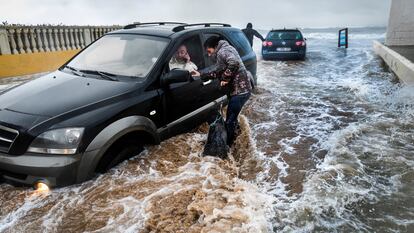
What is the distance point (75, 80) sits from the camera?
4141mm

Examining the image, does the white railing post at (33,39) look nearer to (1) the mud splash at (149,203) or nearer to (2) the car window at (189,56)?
(2) the car window at (189,56)

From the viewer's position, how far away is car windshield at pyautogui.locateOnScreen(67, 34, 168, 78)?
170 inches

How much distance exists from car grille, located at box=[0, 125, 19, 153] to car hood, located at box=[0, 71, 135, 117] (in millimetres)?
250

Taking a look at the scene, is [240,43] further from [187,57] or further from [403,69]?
[403,69]

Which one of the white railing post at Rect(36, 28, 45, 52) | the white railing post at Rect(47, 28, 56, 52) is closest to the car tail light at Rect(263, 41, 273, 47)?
the white railing post at Rect(47, 28, 56, 52)

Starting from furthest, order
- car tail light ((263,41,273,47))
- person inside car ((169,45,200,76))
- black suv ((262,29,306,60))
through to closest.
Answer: car tail light ((263,41,273,47)) → black suv ((262,29,306,60)) → person inside car ((169,45,200,76))

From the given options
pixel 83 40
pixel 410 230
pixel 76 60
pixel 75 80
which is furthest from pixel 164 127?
pixel 83 40

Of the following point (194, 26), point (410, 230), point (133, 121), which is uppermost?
point (194, 26)

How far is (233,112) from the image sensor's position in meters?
4.98

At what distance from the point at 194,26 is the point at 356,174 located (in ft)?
10.8

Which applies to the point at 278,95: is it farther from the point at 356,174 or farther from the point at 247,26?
the point at 247,26

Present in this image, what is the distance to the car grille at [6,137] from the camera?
10.5 feet

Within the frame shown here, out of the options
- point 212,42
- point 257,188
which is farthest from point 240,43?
point 257,188

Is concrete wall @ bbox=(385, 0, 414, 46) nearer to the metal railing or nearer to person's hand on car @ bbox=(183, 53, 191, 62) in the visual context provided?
the metal railing
